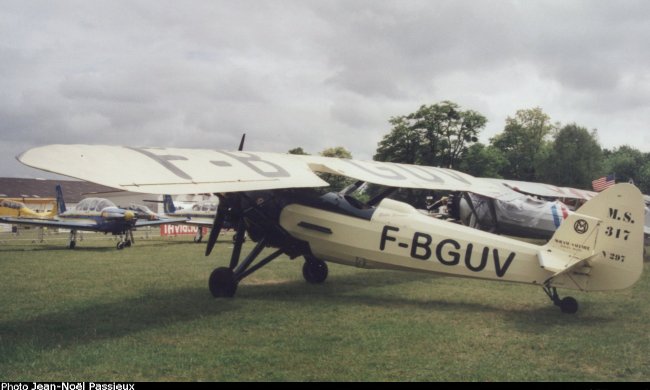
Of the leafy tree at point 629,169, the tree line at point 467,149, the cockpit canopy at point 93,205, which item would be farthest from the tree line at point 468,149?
the cockpit canopy at point 93,205

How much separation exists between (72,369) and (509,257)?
212 inches

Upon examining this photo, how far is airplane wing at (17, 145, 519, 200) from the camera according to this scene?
4984 mm

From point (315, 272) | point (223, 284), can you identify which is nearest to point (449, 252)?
point (315, 272)

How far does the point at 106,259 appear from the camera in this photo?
1407 cm

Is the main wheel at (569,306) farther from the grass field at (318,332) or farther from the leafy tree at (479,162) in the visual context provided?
the leafy tree at (479,162)

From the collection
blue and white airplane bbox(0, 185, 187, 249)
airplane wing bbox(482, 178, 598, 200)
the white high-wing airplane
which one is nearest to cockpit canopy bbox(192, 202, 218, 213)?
blue and white airplane bbox(0, 185, 187, 249)

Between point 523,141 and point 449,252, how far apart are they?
6314 cm

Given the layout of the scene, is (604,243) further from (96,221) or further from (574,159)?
(574,159)

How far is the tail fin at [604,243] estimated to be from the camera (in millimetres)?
5809

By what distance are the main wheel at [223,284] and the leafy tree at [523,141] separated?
56784mm

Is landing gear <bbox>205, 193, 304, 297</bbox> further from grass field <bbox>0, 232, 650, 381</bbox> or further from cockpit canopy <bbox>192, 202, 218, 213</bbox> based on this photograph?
cockpit canopy <bbox>192, 202, 218, 213</bbox>

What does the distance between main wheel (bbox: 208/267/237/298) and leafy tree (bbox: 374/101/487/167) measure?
44.5 m

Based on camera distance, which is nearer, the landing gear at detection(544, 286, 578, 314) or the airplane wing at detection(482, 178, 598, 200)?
the landing gear at detection(544, 286, 578, 314)

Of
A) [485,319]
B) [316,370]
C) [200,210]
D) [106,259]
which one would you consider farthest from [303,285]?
[200,210]
